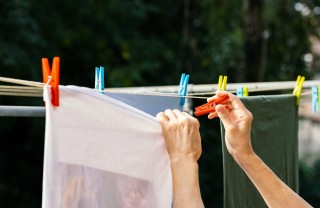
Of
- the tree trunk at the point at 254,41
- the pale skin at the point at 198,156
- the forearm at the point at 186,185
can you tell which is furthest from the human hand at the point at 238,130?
the tree trunk at the point at 254,41

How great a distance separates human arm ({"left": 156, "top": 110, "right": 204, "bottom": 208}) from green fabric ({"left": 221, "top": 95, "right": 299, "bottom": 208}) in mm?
490

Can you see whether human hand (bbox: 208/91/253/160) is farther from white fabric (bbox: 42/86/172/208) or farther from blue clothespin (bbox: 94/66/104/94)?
blue clothespin (bbox: 94/66/104/94)

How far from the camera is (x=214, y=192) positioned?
24.9 feet

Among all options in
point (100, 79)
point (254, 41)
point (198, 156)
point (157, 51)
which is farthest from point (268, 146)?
point (157, 51)

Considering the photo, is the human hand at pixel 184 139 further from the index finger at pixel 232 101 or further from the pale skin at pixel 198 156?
the index finger at pixel 232 101

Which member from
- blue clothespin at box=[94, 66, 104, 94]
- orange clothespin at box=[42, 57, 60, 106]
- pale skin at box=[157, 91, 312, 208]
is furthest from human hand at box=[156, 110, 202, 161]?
blue clothespin at box=[94, 66, 104, 94]

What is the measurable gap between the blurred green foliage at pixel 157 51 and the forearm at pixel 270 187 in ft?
17.0

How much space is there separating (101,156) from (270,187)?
393mm

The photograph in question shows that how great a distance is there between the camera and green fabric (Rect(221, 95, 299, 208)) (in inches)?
76.1

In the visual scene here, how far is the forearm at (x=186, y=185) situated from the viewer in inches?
52.1

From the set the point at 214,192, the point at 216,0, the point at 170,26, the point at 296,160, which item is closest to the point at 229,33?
the point at 216,0

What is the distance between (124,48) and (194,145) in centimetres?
612

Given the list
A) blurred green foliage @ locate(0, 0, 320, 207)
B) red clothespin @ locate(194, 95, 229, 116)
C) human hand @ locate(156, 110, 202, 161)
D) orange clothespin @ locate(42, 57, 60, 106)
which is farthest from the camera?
blurred green foliage @ locate(0, 0, 320, 207)

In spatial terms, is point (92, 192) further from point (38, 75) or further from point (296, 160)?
point (38, 75)
